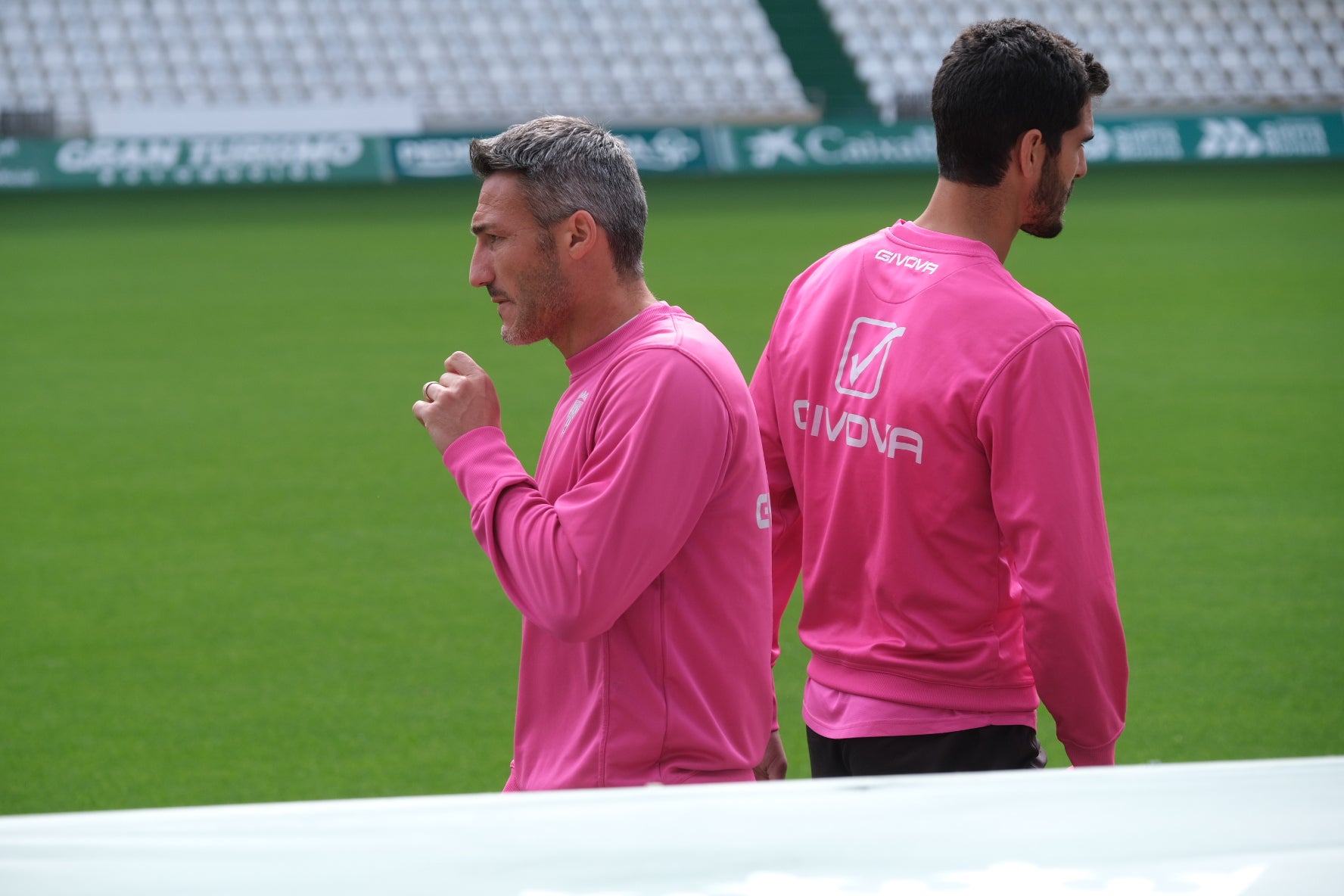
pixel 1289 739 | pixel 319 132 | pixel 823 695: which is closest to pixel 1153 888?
pixel 823 695

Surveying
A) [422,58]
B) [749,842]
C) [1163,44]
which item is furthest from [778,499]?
[1163,44]

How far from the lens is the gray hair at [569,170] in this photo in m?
1.99

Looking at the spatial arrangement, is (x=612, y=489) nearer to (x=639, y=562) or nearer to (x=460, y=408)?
(x=639, y=562)

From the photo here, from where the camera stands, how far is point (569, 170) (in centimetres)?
200

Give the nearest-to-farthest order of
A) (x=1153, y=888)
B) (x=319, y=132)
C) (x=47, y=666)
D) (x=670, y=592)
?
(x=1153, y=888) < (x=670, y=592) < (x=47, y=666) < (x=319, y=132)

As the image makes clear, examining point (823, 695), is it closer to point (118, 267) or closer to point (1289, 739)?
point (1289, 739)

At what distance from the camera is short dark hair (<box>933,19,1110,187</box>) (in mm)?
2186

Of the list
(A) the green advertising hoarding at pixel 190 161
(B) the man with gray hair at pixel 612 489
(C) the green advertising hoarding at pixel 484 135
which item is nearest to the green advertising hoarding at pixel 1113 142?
(C) the green advertising hoarding at pixel 484 135

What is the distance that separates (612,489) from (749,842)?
A: 2.92 feet

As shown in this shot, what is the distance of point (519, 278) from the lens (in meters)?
2.03

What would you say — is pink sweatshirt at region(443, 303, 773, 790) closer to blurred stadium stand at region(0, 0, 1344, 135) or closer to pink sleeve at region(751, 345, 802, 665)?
pink sleeve at region(751, 345, 802, 665)

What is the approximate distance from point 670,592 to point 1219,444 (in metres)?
7.36

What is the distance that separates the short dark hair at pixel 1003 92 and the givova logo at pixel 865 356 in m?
0.28

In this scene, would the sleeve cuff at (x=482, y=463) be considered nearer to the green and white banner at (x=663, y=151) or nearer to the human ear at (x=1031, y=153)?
Result: the human ear at (x=1031, y=153)
